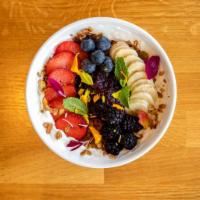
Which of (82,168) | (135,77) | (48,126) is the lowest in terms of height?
(82,168)

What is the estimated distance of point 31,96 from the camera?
96 cm

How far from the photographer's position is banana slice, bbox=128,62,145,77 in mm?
955

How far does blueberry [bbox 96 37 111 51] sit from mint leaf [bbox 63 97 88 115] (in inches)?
4.8

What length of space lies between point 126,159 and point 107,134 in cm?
7

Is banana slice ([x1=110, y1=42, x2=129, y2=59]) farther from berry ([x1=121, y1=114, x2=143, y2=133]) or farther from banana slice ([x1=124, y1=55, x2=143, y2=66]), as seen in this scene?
berry ([x1=121, y1=114, x2=143, y2=133])

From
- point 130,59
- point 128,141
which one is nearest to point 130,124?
point 128,141

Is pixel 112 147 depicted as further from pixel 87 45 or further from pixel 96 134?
pixel 87 45

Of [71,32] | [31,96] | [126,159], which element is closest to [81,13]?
[71,32]

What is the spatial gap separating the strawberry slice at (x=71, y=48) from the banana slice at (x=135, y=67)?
0.10 meters

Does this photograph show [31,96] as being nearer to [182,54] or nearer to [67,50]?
[67,50]

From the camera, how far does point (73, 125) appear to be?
0.98 metres

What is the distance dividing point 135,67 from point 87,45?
11 centimetres

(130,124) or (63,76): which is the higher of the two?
(63,76)

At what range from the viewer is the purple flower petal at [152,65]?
96cm
